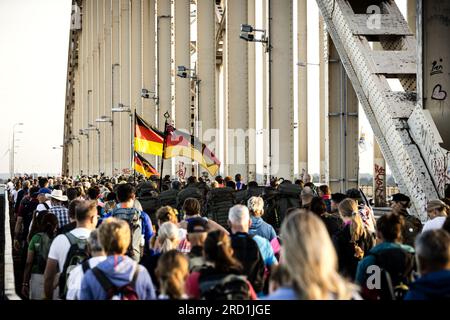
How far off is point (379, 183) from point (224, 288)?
96.3 feet

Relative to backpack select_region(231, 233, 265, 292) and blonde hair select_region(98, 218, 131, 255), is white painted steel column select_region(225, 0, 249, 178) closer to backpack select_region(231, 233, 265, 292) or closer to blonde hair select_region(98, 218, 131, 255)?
backpack select_region(231, 233, 265, 292)

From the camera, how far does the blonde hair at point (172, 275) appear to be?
4773 mm

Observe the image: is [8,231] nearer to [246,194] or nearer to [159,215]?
[246,194]

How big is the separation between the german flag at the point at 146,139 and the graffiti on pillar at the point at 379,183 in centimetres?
1195

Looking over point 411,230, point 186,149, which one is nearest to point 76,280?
point 411,230

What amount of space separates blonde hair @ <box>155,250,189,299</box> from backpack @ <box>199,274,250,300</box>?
0.58 feet

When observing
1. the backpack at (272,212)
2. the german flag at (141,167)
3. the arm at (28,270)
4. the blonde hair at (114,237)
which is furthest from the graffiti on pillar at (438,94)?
the german flag at (141,167)

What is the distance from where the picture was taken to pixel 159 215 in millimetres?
8250

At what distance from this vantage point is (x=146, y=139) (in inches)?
885

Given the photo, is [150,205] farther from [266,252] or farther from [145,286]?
[145,286]

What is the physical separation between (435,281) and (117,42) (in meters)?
67.7

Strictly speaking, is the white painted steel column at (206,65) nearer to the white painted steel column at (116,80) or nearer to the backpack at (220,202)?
the backpack at (220,202)

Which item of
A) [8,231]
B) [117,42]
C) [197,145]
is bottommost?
[8,231]
